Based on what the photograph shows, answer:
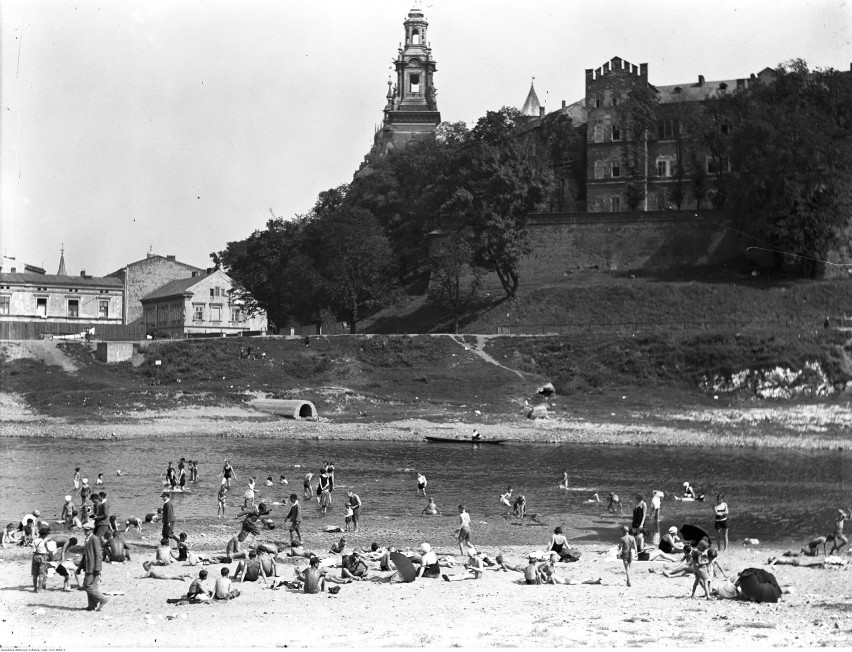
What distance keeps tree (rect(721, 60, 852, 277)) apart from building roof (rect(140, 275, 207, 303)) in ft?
176

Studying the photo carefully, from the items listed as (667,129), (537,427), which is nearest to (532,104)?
(667,129)

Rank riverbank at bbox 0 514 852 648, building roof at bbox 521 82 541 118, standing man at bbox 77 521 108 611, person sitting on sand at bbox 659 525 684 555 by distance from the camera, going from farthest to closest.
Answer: building roof at bbox 521 82 541 118 < person sitting on sand at bbox 659 525 684 555 < standing man at bbox 77 521 108 611 < riverbank at bbox 0 514 852 648

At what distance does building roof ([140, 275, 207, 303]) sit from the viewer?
115938 mm

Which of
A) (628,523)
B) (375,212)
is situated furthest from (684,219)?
(628,523)

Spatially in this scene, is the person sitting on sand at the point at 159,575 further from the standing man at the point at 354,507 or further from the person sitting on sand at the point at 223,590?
the standing man at the point at 354,507

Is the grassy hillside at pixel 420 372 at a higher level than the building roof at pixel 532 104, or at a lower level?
lower

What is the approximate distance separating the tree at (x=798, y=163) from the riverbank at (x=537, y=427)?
78.8 ft

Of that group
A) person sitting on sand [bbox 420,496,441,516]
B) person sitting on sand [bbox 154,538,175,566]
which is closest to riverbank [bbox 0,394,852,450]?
person sitting on sand [bbox 420,496,441,516]

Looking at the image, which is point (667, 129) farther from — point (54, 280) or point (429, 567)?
point (429, 567)

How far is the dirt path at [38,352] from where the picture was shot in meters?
82.1

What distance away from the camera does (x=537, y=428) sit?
212 feet

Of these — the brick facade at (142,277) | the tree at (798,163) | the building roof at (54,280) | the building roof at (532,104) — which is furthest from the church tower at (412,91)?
the tree at (798,163)

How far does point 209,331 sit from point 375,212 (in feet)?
67.0

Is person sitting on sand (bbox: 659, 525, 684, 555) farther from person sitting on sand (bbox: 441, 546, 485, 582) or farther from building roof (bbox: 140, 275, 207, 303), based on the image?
building roof (bbox: 140, 275, 207, 303)
